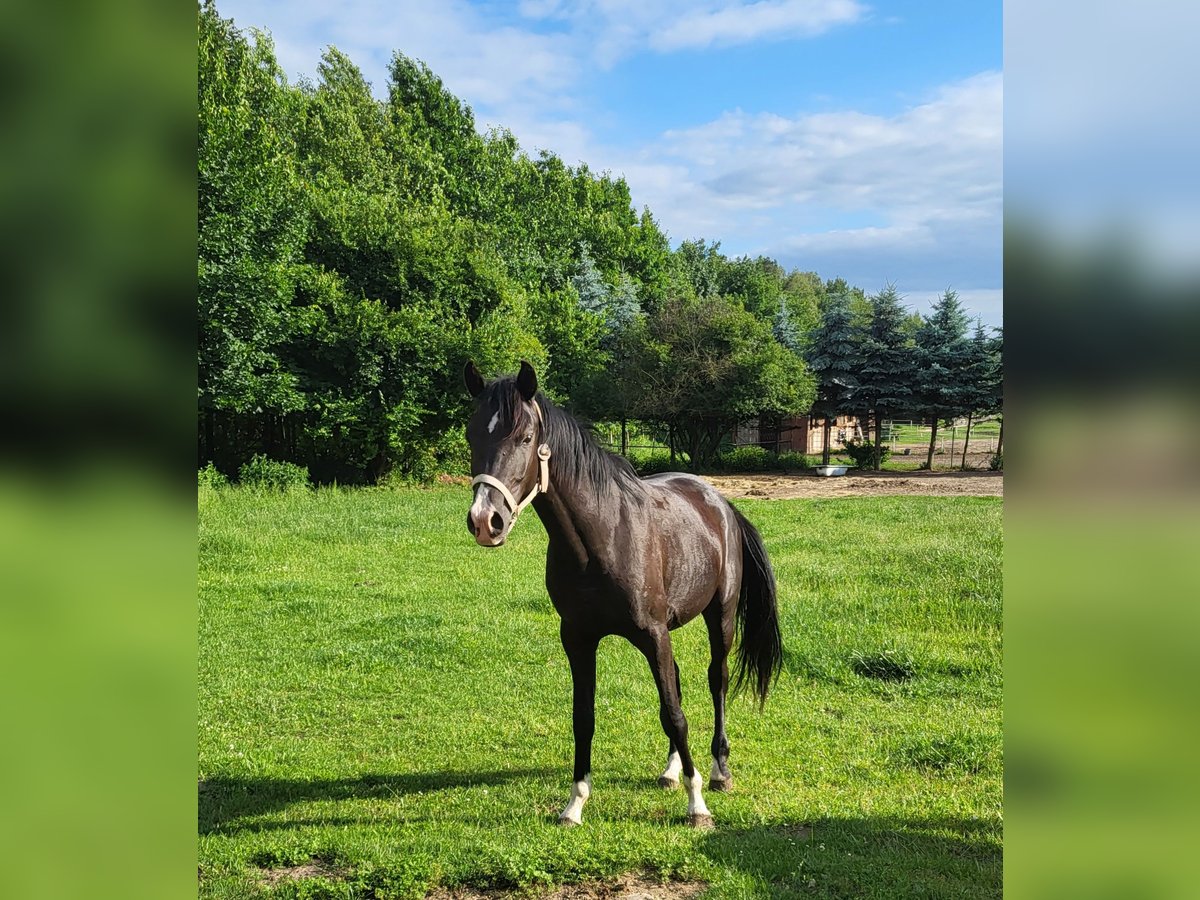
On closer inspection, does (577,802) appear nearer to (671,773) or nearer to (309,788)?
(671,773)

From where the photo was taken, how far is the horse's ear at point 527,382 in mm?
3256

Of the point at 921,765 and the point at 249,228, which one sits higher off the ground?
the point at 249,228

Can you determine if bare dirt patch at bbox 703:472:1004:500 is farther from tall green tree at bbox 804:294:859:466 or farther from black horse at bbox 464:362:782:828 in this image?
black horse at bbox 464:362:782:828

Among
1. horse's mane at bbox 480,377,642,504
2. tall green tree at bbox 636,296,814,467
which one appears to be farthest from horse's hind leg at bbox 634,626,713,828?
tall green tree at bbox 636,296,814,467

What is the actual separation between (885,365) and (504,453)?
24.1 m

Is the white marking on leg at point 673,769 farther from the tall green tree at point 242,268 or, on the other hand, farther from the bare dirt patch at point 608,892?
the tall green tree at point 242,268

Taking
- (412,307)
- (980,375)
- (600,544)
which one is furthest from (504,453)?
(980,375)

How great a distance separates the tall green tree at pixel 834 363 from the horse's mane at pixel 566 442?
2258cm

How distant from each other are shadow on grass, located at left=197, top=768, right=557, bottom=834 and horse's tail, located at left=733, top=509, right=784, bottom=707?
1.45 m

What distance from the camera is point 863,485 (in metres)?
20.1
